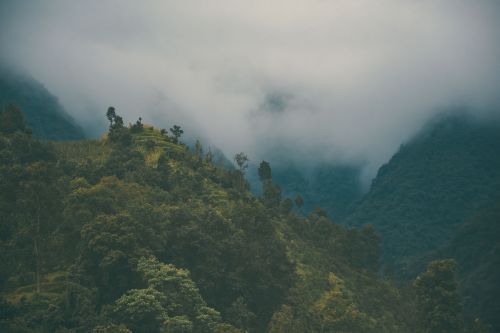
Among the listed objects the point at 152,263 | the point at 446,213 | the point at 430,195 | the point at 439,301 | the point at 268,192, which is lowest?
the point at 152,263

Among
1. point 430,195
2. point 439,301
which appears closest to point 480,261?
point 430,195

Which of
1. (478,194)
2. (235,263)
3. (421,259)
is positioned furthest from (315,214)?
(478,194)

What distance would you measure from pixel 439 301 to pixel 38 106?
458 ft

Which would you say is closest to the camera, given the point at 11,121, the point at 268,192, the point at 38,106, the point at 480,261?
the point at 11,121

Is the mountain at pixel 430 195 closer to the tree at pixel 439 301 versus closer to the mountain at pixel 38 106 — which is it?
the tree at pixel 439 301

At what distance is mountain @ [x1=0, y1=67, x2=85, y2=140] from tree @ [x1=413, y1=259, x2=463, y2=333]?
118171 millimetres

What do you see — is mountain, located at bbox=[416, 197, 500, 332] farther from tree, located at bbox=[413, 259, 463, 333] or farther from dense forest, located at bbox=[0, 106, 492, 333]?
tree, located at bbox=[413, 259, 463, 333]

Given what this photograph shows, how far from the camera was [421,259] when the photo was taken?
133125mm

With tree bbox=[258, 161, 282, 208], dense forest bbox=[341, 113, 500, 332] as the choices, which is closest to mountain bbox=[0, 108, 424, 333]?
tree bbox=[258, 161, 282, 208]

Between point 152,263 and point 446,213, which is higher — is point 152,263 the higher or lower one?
the lower one

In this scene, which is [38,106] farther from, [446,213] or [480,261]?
[480,261]

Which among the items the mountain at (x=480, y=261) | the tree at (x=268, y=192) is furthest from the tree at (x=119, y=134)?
the mountain at (x=480, y=261)

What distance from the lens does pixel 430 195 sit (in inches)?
6845

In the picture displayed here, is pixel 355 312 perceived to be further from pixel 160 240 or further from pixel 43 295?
pixel 43 295
